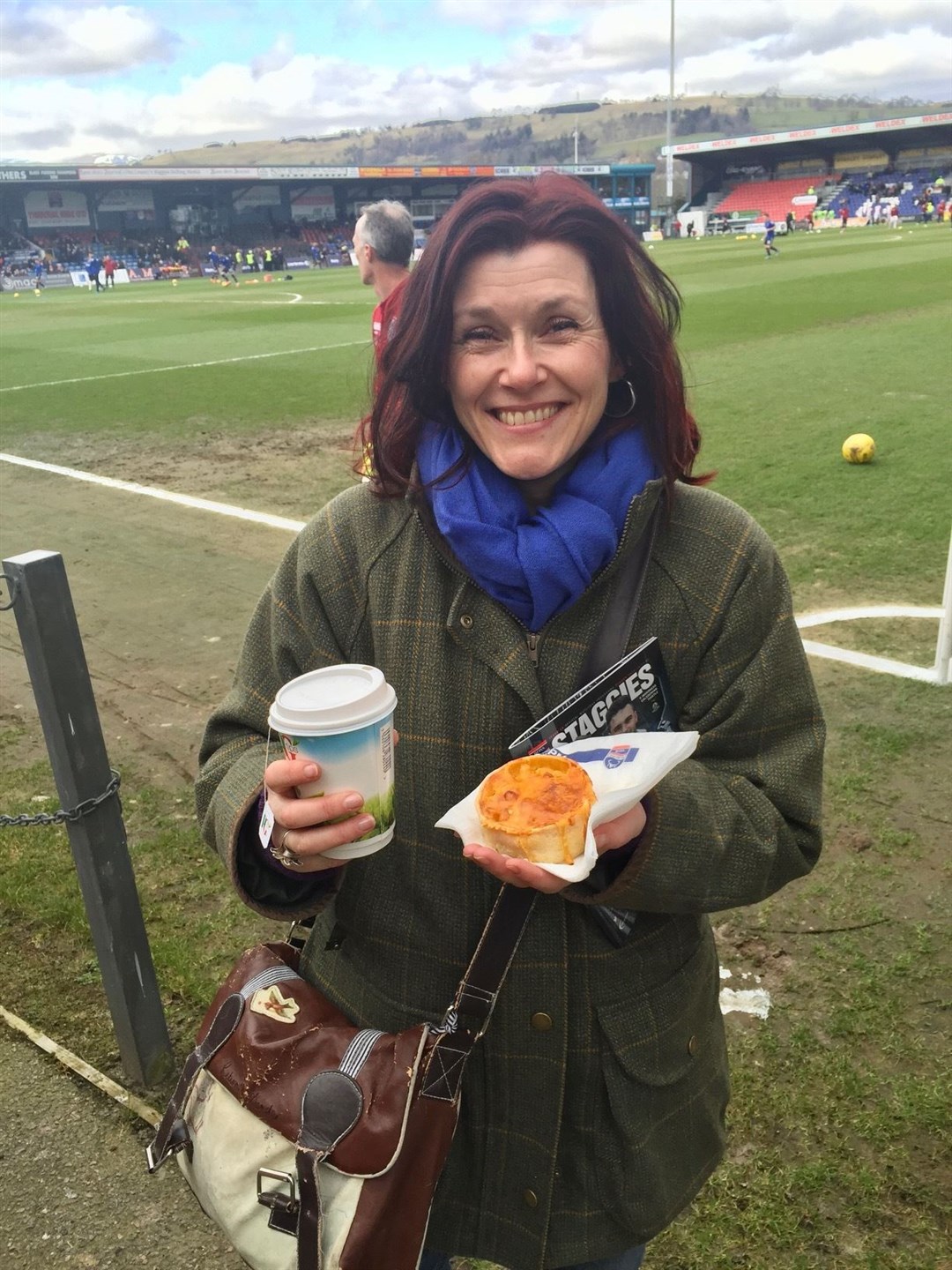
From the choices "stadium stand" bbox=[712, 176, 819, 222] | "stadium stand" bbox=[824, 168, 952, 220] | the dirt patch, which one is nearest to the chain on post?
the dirt patch

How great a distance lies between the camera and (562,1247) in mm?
1715

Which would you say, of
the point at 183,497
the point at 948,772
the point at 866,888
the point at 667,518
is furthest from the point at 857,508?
the point at 667,518

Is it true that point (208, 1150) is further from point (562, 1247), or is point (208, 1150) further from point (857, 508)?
point (857, 508)

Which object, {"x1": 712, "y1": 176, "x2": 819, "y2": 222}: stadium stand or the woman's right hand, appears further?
{"x1": 712, "y1": 176, "x2": 819, "y2": 222}: stadium stand

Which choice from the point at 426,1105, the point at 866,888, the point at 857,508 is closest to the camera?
the point at 426,1105

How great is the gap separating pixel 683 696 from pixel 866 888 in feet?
7.47

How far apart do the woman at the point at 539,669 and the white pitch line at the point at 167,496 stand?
5853 mm

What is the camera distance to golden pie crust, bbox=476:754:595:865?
137cm

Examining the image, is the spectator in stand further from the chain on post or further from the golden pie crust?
the golden pie crust

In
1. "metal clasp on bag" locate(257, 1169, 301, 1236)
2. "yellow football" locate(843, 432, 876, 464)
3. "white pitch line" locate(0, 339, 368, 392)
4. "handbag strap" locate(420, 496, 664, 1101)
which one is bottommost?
"white pitch line" locate(0, 339, 368, 392)

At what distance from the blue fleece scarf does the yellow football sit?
774cm

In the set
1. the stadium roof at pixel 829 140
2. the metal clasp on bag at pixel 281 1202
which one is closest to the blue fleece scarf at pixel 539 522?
the metal clasp on bag at pixel 281 1202

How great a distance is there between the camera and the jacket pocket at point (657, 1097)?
167 centimetres

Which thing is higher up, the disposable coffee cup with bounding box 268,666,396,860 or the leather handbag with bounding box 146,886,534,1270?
the disposable coffee cup with bounding box 268,666,396,860
